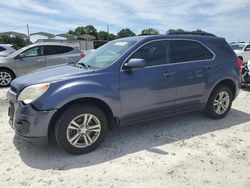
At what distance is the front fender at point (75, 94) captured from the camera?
374 cm

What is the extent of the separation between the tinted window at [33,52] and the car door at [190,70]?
21.2 ft

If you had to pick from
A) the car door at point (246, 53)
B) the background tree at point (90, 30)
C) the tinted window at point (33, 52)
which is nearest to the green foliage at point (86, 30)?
the background tree at point (90, 30)

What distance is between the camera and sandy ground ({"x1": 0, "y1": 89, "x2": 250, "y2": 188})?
11.2 feet

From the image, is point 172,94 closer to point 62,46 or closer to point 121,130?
point 121,130

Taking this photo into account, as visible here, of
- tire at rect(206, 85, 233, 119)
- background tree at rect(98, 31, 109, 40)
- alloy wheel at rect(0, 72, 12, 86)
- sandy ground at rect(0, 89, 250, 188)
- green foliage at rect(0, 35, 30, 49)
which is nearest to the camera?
sandy ground at rect(0, 89, 250, 188)

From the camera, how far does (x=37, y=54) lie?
394 inches

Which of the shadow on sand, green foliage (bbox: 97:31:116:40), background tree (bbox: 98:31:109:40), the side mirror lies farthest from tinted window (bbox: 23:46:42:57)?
green foliage (bbox: 97:31:116:40)

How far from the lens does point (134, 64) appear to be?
428cm

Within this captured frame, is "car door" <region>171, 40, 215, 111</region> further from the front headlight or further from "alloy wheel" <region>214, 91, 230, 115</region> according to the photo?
the front headlight

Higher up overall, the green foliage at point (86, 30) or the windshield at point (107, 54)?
the green foliage at point (86, 30)

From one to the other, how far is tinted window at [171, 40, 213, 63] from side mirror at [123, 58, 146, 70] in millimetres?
817

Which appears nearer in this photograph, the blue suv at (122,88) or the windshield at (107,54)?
the blue suv at (122,88)

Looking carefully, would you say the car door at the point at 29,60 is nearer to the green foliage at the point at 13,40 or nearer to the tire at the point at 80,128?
the tire at the point at 80,128

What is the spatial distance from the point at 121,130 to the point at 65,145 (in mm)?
1426
